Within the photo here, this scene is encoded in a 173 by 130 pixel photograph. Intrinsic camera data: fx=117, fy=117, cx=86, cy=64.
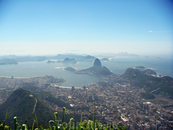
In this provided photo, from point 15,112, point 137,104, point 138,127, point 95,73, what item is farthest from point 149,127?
point 95,73

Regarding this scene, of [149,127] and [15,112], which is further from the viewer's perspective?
[15,112]

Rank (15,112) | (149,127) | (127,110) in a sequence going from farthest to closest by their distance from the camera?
1. (127,110)
2. (15,112)
3. (149,127)

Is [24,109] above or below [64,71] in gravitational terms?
above

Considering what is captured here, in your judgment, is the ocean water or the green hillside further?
the ocean water

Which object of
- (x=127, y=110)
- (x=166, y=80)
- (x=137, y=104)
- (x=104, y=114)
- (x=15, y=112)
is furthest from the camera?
(x=166, y=80)

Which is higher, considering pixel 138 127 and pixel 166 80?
pixel 166 80

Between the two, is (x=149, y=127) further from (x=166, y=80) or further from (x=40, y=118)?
(x=166, y=80)

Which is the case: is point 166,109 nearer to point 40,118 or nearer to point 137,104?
point 137,104

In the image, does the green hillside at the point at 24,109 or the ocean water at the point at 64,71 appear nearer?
the green hillside at the point at 24,109

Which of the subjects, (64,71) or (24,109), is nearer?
(24,109)
